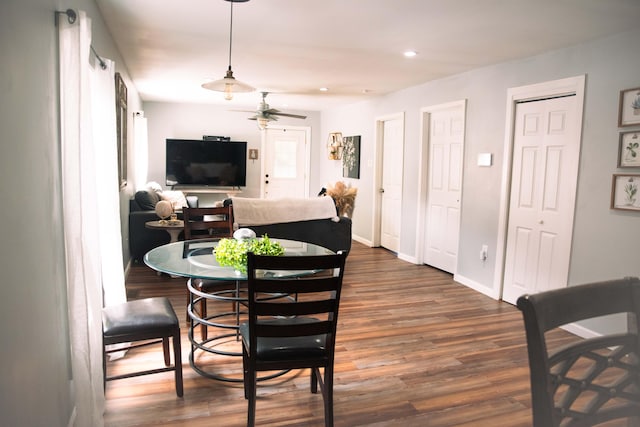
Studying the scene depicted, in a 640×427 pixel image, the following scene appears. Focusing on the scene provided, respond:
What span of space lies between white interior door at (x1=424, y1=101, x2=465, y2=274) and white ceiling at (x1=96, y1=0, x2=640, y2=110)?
0.58m

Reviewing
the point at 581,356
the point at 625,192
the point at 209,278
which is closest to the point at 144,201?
the point at 209,278

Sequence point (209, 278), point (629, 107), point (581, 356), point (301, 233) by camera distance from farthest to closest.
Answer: point (301, 233) < point (629, 107) < point (209, 278) < point (581, 356)

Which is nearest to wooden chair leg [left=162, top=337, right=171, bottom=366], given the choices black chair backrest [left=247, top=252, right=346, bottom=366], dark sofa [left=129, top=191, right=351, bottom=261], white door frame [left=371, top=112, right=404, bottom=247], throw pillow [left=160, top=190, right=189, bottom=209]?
black chair backrest [left=247, top=252, right=346, bottom=366]

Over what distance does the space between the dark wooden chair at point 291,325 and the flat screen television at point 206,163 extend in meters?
7.05

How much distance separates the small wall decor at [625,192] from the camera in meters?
3.30

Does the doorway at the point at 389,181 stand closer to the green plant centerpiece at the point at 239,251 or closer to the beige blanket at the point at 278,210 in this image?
the beige blanket at the point at 278,210

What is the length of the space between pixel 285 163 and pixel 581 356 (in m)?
8.82

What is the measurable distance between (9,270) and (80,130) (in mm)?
811

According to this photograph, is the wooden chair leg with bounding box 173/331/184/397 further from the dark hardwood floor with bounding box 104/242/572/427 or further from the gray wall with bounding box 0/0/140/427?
the gray wall with bounding box 0/0/140/427

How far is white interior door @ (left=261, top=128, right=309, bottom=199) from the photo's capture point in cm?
954

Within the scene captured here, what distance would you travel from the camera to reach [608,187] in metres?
3.52

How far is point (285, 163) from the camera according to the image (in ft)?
31.8

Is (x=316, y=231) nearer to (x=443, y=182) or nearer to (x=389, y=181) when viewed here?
(x=443, y=182)

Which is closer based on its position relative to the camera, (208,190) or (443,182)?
(443,182)
